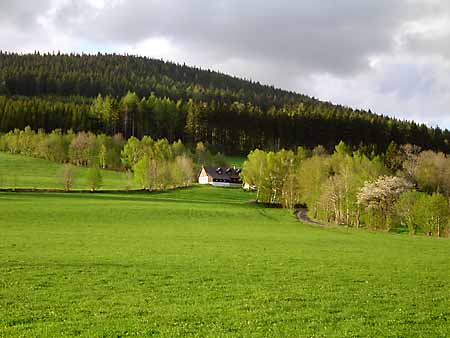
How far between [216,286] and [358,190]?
60201 mm

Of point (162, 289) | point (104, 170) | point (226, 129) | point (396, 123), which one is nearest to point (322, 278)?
point (162, 289)

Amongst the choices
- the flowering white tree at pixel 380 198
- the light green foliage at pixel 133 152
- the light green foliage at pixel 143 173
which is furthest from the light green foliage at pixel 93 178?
the flowering white tree at pixel 380 198

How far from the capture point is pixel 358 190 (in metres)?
77.1

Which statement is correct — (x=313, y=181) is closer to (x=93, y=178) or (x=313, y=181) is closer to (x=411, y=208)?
(x=411, y=208)

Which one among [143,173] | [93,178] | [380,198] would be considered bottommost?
[380,198]

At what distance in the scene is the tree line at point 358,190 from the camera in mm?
68062

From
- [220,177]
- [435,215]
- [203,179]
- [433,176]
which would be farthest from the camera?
[203,179]

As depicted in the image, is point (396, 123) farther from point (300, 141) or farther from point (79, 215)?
point (79, 215)

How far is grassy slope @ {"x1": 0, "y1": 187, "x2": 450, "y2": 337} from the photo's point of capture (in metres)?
14.8

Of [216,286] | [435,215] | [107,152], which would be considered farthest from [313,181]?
[107,152]

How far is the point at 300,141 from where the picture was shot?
600 feet

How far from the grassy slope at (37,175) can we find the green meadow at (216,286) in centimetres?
6313

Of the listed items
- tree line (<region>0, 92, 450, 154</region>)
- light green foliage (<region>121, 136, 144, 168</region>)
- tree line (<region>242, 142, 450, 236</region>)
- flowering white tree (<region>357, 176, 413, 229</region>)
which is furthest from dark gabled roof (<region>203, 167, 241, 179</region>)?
flowering white tree (<region>357, 176, 413, 229</region>)

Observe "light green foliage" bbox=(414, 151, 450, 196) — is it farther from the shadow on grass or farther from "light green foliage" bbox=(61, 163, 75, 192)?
"light green foliage" bbox=(61, 163, 75, 192)
